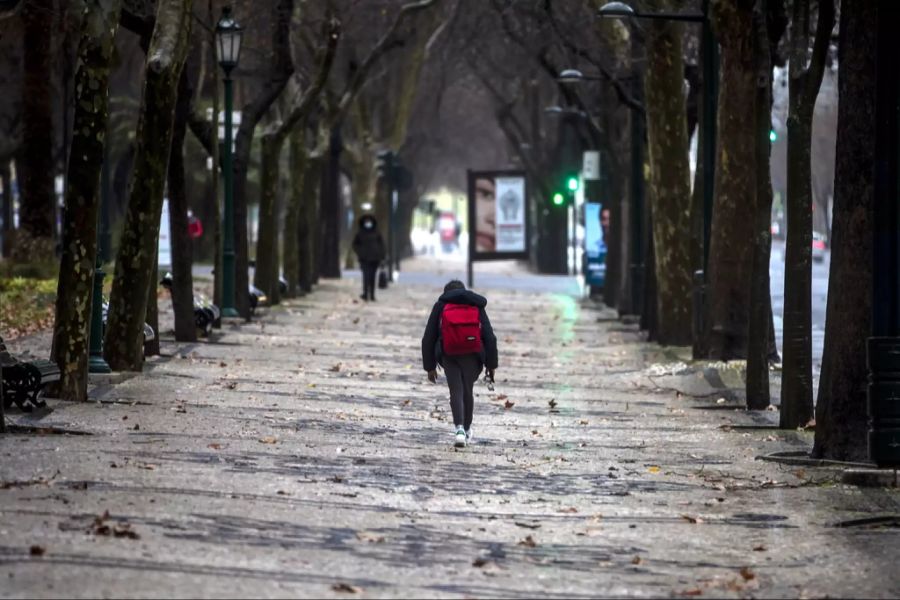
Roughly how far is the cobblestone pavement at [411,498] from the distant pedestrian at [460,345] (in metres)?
0.39

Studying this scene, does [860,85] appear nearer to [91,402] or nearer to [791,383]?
[791,383]

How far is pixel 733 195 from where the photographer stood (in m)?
23.8

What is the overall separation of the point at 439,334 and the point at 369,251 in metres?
26.3

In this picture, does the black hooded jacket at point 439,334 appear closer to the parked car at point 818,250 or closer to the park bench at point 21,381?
the park bench at point 21,381

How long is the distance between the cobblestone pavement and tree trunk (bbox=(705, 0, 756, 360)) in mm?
2378

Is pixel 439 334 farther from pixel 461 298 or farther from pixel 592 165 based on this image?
pixel 592 165

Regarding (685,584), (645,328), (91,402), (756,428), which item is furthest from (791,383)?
(645,328)

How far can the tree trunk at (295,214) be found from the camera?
42.4 m

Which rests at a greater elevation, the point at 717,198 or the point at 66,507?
the point at 717,198

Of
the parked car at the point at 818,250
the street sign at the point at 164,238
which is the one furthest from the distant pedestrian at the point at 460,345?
the parked car at the point at 818,250

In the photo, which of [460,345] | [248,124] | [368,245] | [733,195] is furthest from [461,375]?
[368,245]

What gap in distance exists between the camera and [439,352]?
1619cm

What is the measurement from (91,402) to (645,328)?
53.3ft

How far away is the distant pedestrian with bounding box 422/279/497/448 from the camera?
15984mm
